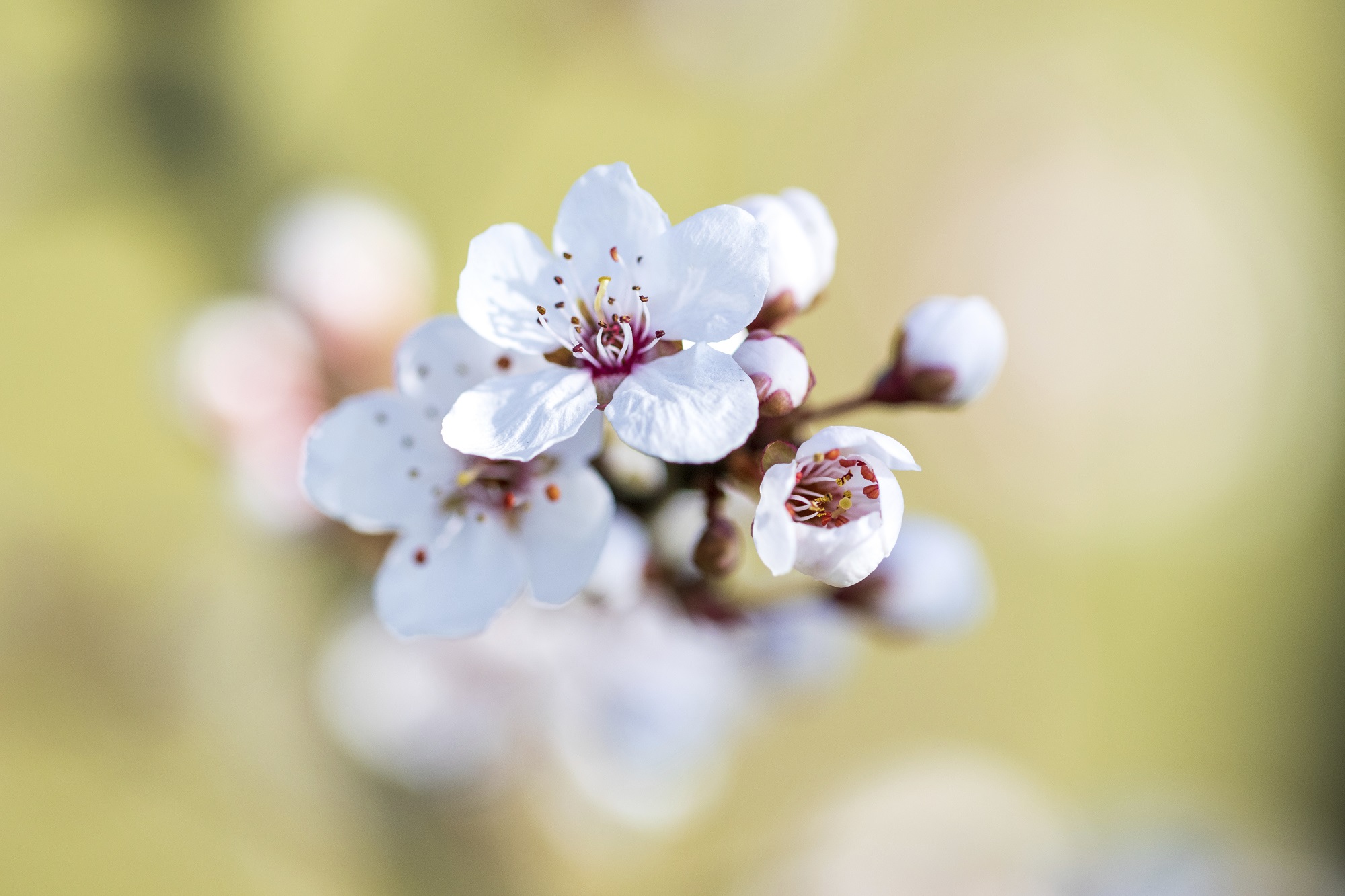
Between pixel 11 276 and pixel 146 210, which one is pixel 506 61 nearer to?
pixel 146 210

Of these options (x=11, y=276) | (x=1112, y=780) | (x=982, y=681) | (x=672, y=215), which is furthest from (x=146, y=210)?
(x=1112, y=780)

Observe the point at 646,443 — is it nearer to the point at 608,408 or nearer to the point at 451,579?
the point at 608,408

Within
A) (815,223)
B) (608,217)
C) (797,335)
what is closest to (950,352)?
(815,223)

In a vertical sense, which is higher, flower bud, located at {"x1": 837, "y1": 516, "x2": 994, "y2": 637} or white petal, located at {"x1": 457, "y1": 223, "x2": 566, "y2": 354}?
white petal, located at {"x1": 457, "y1": 223, "x2": 566, "y2": 354}

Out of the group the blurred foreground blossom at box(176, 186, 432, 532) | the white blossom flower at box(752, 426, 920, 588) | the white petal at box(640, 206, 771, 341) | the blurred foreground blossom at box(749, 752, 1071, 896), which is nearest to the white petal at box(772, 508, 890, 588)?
the white blossom flower at box(752, 426, 920, 588)

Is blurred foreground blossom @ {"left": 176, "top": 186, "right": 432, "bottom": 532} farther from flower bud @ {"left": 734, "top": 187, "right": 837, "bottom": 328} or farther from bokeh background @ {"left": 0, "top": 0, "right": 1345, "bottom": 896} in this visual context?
flower bud @ {"left": 734, "top": 187, "right": 837, "bottom": 328}

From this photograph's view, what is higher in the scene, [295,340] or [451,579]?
[295,340]
